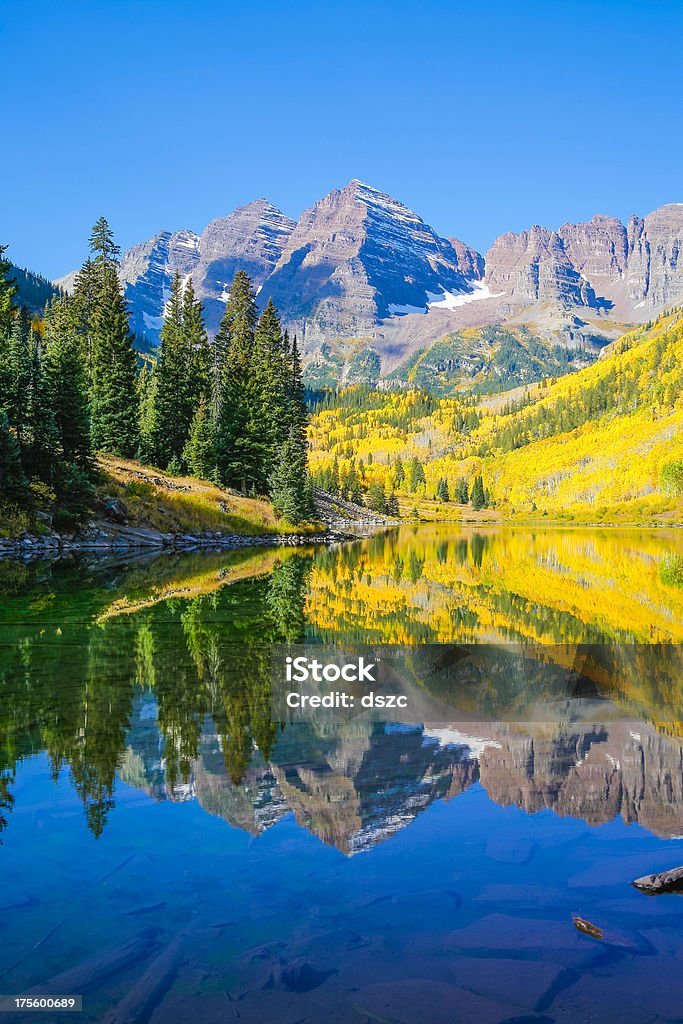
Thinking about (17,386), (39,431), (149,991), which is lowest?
(149,991)

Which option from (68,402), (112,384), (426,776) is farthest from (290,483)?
(426,776)

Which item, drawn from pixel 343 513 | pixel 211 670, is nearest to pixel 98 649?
pixel 211 670

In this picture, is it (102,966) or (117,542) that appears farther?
(117,542)

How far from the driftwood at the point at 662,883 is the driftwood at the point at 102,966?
217 inches

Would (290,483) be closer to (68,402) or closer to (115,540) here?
(115,540)

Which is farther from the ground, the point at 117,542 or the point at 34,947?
→ the point at 117,542

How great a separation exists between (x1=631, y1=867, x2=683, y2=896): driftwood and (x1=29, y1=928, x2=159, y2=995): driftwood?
18.1 ft

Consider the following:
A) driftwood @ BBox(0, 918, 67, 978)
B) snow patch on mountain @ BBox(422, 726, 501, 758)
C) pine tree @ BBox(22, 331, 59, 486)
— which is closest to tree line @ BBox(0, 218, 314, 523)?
pine tree @ BBox(22, 331, 59, 486)

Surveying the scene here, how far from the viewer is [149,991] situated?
6.84 meters

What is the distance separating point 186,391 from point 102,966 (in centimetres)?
7934

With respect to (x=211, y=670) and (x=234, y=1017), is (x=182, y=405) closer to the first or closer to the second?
(x=211, y=670)

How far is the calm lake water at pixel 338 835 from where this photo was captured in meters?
6.98

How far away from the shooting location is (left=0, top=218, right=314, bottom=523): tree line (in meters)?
75.4

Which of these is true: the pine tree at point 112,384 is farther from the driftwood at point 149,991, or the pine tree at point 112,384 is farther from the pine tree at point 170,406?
the driftwood at point 149,991
